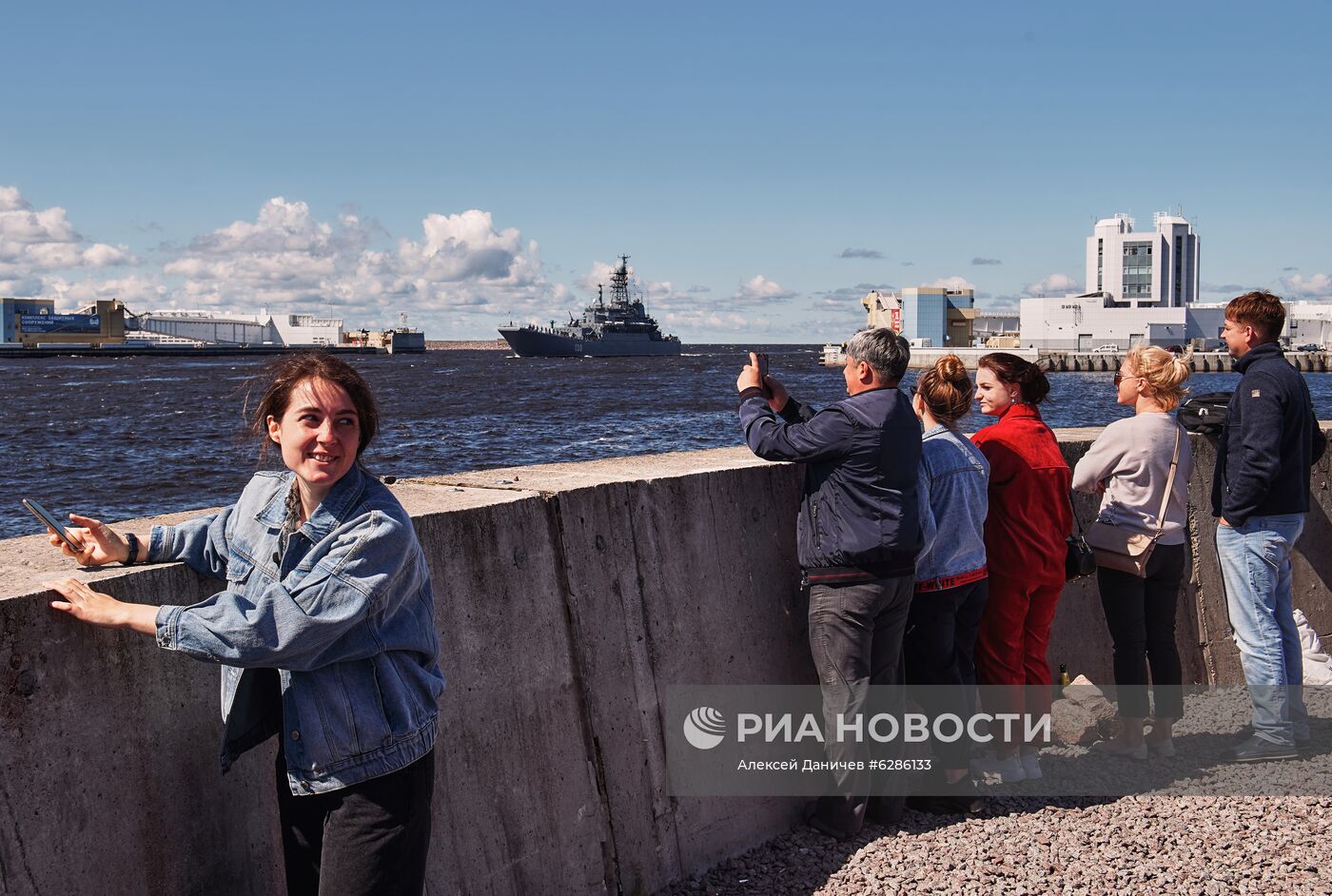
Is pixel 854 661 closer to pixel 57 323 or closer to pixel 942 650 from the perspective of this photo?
pixel 942 650

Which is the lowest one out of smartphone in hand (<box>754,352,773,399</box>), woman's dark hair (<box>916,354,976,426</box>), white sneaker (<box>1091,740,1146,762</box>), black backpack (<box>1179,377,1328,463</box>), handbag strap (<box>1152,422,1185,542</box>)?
white sneaker (<box>1091,740,1146,762</box>)

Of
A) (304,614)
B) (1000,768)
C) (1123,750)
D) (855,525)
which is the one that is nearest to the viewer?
(304,614)

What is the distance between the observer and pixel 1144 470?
4.81 meters

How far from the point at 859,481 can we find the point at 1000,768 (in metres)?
1.50

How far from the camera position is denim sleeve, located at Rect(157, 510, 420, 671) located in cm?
227

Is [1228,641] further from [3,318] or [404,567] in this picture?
[3,318]

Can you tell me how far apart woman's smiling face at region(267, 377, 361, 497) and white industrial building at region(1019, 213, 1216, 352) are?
337ft

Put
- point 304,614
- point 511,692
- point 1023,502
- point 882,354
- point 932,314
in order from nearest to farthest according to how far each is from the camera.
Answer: point 304,614 → point 511,692 → point 882,354 → point 1023,502 → point 932,314

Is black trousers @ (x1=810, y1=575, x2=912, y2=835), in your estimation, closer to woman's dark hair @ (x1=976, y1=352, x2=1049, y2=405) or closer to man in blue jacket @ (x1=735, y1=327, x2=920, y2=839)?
man in blue jacket @ (x1=735, y1=327, x2=920, y2=839)

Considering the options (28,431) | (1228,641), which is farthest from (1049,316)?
(1228,641)

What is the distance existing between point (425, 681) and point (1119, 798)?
3.01 metres

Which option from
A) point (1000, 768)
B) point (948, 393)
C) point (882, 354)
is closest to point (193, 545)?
point (882, 354)

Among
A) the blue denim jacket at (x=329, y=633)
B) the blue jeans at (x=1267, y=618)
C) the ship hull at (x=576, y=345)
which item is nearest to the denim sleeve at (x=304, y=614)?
the blue denim jacket at (x=329, y=633)

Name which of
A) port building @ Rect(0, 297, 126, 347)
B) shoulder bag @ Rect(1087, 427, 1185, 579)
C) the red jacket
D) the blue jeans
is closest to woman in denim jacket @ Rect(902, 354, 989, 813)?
the red jacket
